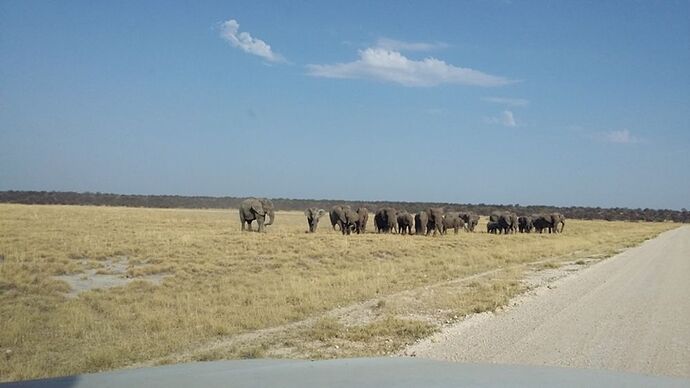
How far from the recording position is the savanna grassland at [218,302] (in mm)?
9703

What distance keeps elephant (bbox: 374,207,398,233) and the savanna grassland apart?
2543 centimetres

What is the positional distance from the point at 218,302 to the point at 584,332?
7410mm

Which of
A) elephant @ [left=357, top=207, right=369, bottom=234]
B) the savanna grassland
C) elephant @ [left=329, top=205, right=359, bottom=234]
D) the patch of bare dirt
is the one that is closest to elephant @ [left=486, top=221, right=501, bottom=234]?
elephant @ [left=357, top=207, right=369, bottom=234]

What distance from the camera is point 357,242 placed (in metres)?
35.6

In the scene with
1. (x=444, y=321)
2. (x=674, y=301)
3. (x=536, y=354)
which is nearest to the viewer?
(x=536, y=354)

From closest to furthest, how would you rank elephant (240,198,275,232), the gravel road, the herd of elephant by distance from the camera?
the gravel road < elephant (240,198,275,232) < the herd of elephant

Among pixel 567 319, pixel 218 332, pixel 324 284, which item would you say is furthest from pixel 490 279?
pixel 218 332

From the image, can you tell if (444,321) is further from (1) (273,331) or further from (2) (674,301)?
(2) (674,301)

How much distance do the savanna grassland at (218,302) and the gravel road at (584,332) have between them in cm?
78

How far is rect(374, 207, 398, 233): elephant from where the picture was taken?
53.5m

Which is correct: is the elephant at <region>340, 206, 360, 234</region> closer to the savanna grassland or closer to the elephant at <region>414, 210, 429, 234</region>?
the elephant at <region>414, 210, 429, 234</region>

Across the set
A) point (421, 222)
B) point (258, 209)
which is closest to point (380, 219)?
point (421, 222)

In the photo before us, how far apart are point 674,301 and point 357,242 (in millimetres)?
21709

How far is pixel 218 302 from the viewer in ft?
46.7
